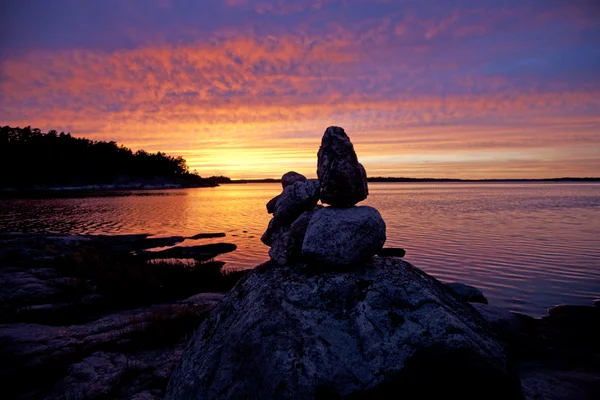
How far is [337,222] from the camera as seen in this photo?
224 inches

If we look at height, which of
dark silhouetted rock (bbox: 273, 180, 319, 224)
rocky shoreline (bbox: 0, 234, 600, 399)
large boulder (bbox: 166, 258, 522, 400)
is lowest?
rocky shoreline (bbox: 0, 234, 600, 399)

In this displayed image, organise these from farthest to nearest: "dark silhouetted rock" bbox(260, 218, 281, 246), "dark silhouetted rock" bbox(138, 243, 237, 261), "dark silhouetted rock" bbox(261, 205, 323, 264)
A: 1. "dark silhouetted rock" bbox(138, 243, 237, 261)
2. "dark silhouetted rock" bbox(260, 218, 281, 246)
3. "dark silhouetted rock" bbox(261, 205, 323, 264)

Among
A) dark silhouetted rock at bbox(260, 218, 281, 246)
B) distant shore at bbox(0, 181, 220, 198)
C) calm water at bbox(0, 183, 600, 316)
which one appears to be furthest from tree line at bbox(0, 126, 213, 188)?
dark silhouetted rock at bbox(260, 218, 281, 246)

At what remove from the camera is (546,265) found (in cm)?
1909

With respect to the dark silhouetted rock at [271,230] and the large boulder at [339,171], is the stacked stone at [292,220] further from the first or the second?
the large boulder at [339,171]

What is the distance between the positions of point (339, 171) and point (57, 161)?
14936 centimetres

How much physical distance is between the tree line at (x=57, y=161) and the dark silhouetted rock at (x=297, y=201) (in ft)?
460

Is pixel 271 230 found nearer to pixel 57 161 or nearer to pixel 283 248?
pixel 283 248

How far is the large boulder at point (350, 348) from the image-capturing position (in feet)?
15.0

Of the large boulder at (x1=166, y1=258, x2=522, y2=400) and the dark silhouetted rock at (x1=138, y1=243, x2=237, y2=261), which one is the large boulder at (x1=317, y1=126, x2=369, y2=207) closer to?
the large boulder at (x1=166, y1=258, x2=522, y2=400)

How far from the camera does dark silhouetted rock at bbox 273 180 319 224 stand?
680 centimetres

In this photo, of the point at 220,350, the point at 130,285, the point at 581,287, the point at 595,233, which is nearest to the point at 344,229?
the point at 220,350

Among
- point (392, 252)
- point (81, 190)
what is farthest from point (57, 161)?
point (392, 252)

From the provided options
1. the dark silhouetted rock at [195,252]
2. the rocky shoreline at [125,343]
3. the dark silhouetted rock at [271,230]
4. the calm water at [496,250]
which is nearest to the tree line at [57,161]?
the calm water at [496,250]
